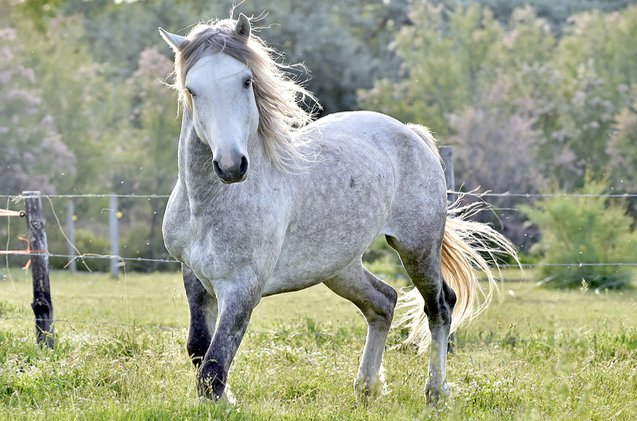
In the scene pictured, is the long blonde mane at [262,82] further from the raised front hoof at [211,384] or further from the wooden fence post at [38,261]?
the wooden fence post at [38,261]

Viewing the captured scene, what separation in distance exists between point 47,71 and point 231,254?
22.1 metres

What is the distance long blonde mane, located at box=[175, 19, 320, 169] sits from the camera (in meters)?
4.96

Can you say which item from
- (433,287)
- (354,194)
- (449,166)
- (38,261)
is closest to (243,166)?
(354,194)

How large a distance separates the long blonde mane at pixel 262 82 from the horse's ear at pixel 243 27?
0.03 metres

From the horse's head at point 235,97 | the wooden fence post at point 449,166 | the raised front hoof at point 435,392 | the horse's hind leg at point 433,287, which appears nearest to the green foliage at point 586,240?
the wooden fence post at point 449,166

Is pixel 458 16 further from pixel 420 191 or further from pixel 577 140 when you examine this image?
pixel 420 191

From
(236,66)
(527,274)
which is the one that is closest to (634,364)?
(236,66)

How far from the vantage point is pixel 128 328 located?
794 centimetres

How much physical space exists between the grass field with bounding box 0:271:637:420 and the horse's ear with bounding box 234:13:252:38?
1.88 meters

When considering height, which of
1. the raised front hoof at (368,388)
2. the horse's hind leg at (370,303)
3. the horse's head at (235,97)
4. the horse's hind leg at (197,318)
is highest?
the horse's head at (235,97)

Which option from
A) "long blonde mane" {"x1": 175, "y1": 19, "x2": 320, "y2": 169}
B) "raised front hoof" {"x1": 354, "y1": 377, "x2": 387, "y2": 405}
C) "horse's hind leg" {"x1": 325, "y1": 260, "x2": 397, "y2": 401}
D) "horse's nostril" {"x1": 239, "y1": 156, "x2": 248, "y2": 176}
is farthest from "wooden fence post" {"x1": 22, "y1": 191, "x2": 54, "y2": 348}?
"horse's nostril" {"x1": 239, "y1": 156, "x2": 248, "y2": 176}

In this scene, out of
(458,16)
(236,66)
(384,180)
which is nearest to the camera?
(236,66)

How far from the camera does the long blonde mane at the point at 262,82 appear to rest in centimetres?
496

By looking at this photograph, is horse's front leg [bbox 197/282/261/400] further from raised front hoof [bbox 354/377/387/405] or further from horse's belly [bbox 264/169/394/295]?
raised front hoof [bbox 354/377/387/405]
